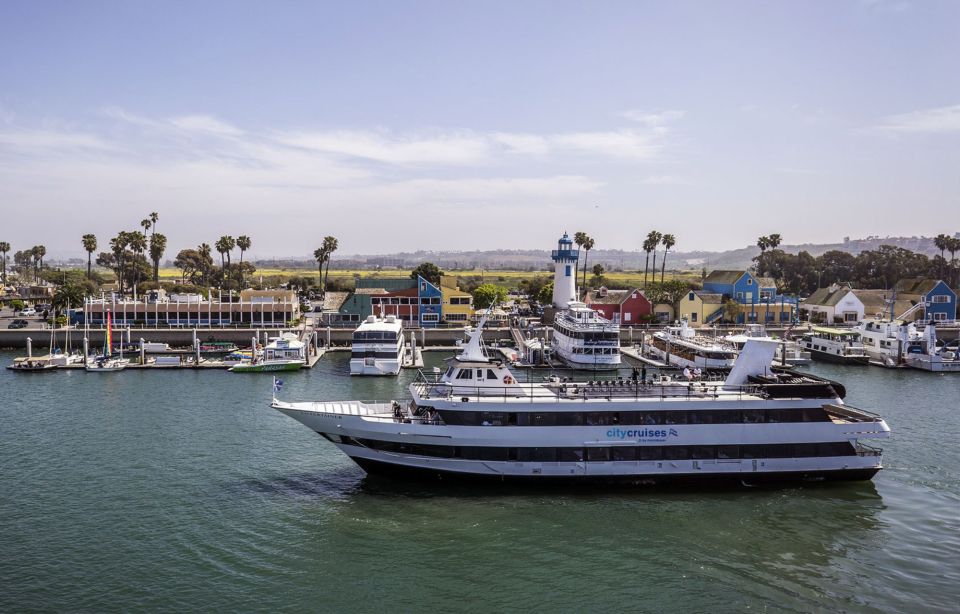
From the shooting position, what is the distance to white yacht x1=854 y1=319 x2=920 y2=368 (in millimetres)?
59156

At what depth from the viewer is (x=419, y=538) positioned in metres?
22.9

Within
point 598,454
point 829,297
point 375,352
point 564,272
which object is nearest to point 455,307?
point 564,272

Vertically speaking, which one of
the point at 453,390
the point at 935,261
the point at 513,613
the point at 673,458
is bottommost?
the point at 513,613

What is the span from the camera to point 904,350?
59156 millimetres

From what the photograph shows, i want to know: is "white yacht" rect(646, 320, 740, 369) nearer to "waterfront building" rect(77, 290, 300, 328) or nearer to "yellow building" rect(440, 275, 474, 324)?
"yellow building" rect(440, 275, 474, 324)

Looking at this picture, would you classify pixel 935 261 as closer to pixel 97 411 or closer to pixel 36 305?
pixel 97 411

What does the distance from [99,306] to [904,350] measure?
8027cm

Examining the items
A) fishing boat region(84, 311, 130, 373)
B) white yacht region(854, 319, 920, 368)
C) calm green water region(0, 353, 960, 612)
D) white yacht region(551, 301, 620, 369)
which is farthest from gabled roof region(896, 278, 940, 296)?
fishing boat region(84, 311, 130, 373)

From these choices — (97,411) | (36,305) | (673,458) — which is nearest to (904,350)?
(673,458)

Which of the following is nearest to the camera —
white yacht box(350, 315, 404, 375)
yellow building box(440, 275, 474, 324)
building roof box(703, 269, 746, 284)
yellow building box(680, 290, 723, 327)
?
white yacht box(350, 315, 404, 375)

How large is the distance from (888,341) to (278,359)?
5404 cm

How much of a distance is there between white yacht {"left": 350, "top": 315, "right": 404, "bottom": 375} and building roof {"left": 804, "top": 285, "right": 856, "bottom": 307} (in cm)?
5908

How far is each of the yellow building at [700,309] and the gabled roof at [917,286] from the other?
25.6 m

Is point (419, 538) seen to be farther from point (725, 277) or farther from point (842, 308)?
point (842, 308)
